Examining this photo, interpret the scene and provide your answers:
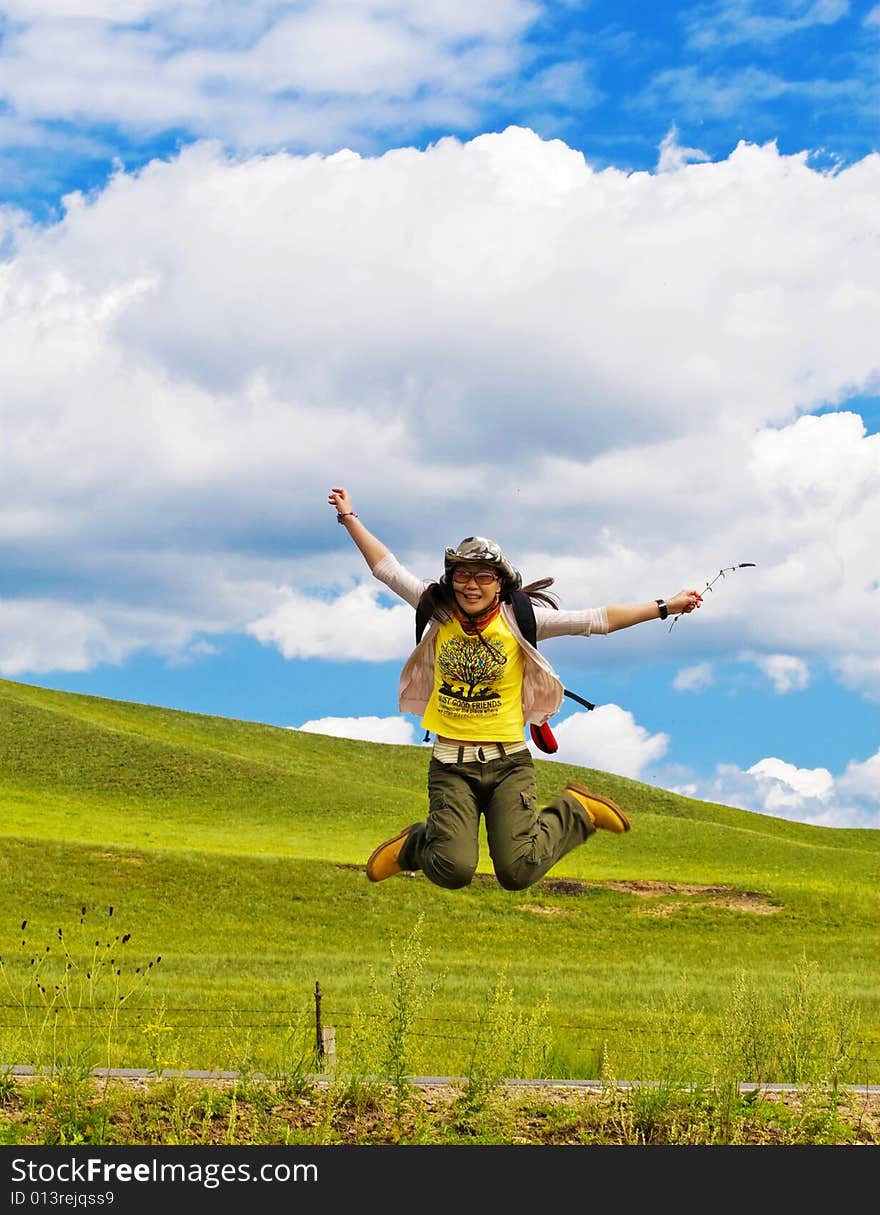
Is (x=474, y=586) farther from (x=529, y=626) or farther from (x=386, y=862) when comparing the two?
(x=386, y=862)

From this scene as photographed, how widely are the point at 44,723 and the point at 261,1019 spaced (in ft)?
162

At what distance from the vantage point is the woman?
726 cm

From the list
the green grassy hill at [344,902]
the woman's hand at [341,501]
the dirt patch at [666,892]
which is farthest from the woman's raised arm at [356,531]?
the dirt patch at [666,892]

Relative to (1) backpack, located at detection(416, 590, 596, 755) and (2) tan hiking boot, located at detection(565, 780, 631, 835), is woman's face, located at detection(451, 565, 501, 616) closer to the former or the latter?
(1) backpack, located at detection(416, 590, 596, 755)

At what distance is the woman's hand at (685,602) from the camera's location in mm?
7176

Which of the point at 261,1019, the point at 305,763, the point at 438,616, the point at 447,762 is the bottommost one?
the point at 261,1019

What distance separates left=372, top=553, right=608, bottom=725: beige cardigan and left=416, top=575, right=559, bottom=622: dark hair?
0.05 m

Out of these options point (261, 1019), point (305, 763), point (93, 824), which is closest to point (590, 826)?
point (261, 1019)

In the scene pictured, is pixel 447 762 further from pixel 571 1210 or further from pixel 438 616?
pixel 571 1210

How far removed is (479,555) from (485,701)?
0.88 metres

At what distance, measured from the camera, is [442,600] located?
24.8 feet

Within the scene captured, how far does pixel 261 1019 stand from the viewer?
58.7ft

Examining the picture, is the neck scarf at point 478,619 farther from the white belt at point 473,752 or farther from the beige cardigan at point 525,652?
the white belt at point 473,752

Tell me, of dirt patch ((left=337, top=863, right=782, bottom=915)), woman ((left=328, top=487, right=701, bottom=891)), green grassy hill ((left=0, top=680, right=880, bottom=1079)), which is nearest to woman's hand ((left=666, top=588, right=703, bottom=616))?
woman ((left=328, top=487, right=701, bottom=891))
